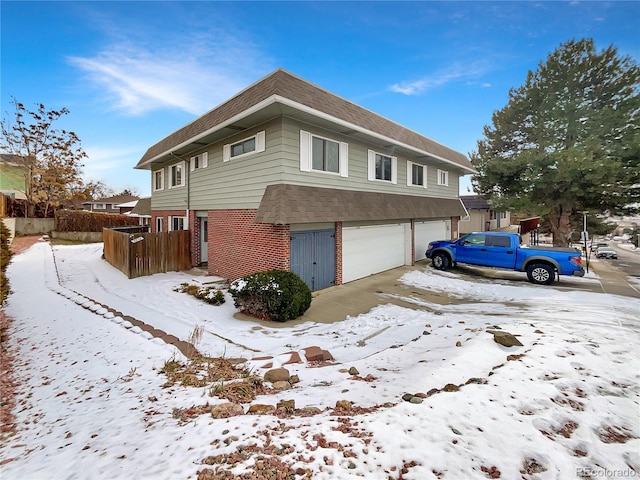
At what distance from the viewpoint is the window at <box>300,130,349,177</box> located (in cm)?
985

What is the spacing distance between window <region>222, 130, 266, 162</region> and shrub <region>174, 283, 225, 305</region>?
4978 millimetres

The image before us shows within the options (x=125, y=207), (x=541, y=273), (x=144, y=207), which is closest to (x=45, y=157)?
(x=144, y=207)

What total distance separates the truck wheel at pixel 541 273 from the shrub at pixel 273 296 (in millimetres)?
9821

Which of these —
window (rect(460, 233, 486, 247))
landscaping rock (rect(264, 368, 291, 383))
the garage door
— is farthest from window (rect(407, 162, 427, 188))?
landscaping rock (rect(264, 368, 291, 383))

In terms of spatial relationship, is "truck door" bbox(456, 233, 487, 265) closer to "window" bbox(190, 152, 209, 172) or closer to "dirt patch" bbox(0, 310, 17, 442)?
"window" bbox(190, 152, 209, 172)

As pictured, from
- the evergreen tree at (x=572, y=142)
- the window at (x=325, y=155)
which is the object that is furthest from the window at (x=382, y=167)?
the evergreen tree at (x=572, y=142)

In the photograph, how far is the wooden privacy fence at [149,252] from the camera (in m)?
12.5

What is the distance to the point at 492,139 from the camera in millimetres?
25547

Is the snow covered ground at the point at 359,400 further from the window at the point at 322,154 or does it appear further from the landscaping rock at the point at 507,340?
the window at the point at 322,154

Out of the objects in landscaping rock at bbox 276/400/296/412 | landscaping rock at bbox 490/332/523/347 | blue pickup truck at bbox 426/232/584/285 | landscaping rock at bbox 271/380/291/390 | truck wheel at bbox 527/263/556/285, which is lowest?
landscaping rock at bbox 271/380/291/390

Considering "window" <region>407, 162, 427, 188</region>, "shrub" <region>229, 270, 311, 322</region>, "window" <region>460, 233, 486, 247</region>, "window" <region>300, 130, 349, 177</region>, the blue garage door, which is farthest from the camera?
"window" <region>407, 162, 427, 188</region>

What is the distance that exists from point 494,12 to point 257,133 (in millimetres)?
9007

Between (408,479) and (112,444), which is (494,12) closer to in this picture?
(408,479)

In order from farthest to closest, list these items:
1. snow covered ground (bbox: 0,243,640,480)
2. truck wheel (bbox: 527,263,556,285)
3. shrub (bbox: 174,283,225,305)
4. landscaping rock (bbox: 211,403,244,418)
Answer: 1. truck wheel (bbox: 527,263,556,285)
2. shrub (bbox: 174,283,225,305)
3. landscaping rock (bbox: 211,403,244,418)
4. snow covered ground (bbox: 0,243,640,480)
